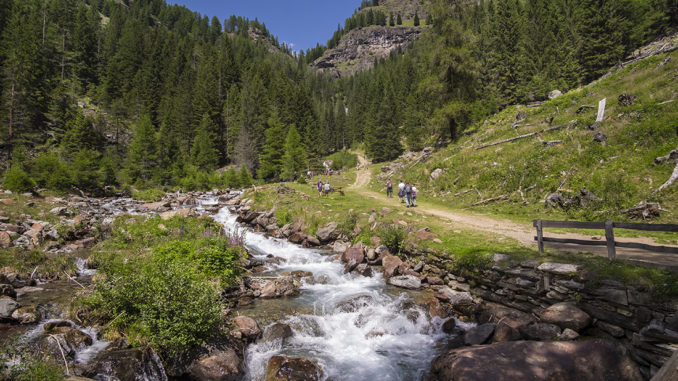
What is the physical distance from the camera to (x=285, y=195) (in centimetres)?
2886

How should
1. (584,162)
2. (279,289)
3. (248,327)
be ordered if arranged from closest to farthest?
(248,327), (279,289), (584,162)

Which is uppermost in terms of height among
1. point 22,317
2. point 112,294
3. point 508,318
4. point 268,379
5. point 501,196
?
point 501,196

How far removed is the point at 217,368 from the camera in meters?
7.27

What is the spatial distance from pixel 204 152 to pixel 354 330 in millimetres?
57271

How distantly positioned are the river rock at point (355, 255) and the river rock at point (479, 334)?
23.4 feet

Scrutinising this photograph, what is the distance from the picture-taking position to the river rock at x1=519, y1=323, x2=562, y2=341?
773 cm

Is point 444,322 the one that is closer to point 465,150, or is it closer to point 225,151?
point 465,150

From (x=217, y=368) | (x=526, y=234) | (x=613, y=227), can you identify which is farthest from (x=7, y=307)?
(x=526, y=234)

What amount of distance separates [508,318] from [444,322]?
1998mm

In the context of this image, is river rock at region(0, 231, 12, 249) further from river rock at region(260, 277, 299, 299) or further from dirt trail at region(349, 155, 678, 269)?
dirt trail at region(349, 155, 678, 269)

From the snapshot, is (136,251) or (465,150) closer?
(136,251)

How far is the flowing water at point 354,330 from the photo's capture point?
26.4 ft

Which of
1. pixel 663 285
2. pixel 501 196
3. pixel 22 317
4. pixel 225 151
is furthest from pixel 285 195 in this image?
pixel 225 151

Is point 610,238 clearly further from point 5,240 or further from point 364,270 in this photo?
point 5,240
